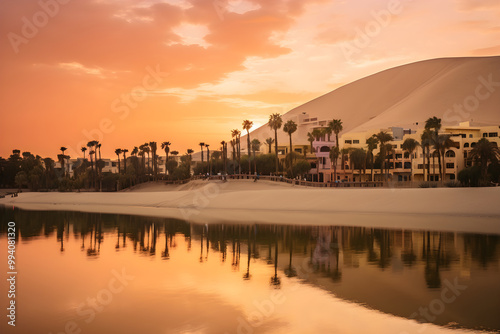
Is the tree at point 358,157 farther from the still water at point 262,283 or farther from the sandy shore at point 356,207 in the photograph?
the still water at point 262,283

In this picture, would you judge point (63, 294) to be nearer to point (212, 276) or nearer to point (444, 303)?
point (212, 276)

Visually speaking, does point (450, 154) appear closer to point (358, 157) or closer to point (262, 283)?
point (358, 157)

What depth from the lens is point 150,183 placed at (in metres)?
116

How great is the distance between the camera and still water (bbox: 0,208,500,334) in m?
16.2

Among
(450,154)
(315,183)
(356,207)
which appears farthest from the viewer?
(450,154)

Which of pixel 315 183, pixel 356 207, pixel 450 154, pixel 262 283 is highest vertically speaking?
pixel 450 154

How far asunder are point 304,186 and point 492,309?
2506 inches

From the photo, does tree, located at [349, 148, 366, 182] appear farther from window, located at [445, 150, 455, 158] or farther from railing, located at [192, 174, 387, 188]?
railing, located at [192, 174, 387, 188]

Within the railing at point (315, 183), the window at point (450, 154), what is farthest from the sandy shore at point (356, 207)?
the window at point (450, 154)

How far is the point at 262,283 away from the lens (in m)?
→ 22.4

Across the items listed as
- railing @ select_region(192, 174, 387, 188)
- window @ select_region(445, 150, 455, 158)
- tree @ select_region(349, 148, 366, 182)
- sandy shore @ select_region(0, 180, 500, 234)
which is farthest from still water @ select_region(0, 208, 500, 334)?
tree @ select_region(349, 148, 366, 182)

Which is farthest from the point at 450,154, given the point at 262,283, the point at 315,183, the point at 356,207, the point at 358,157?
the point at 262,283

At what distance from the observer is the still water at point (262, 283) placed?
53.0 feet

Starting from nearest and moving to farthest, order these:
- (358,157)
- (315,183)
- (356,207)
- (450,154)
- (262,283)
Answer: (262,283)
(356,207)
(315,183)
(450,154)
(358,157)
